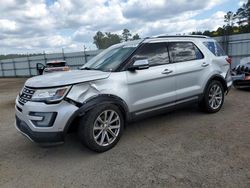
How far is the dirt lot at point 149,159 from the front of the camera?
10.00ft

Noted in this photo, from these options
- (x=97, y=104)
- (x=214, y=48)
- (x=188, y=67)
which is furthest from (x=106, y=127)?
(x=214, y=48)

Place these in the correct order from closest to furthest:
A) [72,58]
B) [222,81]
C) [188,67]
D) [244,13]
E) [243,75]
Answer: [188,67]
[222,81]
[243,75]
[72,58]
[244,13]

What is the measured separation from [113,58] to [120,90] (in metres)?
0.81

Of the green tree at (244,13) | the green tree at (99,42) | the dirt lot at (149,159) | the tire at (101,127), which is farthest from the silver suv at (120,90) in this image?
the green tree at (244,13)

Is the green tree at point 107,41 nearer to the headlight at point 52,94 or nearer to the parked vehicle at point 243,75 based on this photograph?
the parked vehicle at point 243,75

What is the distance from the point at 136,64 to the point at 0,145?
2.94 metres

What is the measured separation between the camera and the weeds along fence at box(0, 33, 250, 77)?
1223cm

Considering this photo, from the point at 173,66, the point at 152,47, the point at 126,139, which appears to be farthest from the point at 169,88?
the point at 126,139

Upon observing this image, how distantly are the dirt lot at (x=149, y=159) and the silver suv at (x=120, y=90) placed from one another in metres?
0.40

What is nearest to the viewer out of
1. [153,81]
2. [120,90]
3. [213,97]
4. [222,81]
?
[120,90]

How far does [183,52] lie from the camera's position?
5.03 m

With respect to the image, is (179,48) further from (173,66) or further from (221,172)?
(221,172)

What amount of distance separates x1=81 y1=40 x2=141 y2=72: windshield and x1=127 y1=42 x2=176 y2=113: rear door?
201 millimetres

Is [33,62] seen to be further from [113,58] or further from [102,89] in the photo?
[102,89]
